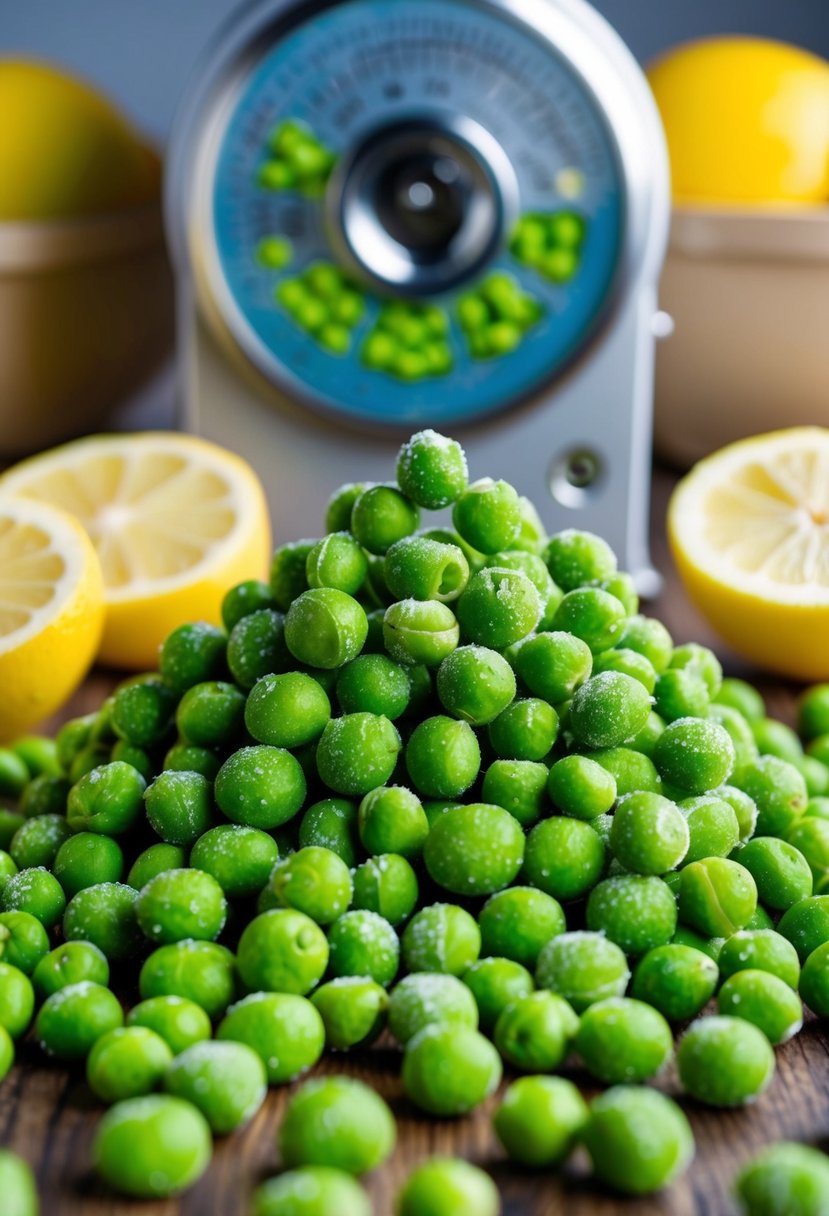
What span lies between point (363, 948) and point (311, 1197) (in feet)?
0.50

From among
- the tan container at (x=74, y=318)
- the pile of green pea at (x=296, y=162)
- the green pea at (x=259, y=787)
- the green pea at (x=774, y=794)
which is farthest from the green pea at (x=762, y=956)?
the tan container at (x=74, y=318)

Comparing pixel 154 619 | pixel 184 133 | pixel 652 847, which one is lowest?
pixel 154 619

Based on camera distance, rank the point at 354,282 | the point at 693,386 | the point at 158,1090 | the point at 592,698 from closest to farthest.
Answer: the point at 158,1090 < the point at 592,698 < the point at 354,282 < the point at 693,386

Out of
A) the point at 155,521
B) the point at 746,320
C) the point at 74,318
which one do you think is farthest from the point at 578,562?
the point at 74,318

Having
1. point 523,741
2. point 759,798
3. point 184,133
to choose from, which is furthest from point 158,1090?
point 184,133

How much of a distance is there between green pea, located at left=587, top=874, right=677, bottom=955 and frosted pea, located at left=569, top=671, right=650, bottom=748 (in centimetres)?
7

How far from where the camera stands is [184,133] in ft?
3.63

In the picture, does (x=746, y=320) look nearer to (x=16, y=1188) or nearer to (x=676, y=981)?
(x=676, y=981)

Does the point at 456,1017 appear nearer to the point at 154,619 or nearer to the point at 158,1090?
the point at 158,1090

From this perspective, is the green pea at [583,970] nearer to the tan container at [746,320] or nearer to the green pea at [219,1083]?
the green pea at [219,1083]

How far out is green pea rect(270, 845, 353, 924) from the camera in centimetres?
62

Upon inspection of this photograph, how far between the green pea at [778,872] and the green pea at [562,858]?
0.33ft

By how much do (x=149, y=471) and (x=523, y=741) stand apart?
1.75 ft

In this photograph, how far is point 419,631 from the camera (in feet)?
2.25
